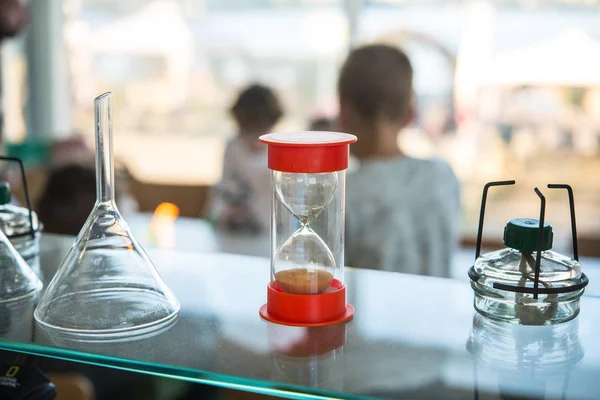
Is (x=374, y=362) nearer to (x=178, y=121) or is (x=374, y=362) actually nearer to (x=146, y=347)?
(x=146, y=347)

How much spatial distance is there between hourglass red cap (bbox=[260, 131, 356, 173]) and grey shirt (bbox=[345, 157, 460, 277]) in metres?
1.15

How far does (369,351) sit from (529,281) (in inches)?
6.3

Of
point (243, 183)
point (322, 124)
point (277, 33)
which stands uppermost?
point (277, 33)

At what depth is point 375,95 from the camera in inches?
71.0

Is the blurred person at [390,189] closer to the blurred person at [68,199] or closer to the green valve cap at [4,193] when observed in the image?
the blurred person at [68,199]

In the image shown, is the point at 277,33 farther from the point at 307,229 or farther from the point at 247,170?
the point at 307,229

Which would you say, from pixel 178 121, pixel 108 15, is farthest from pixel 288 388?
pixel 108 15

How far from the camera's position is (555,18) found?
385 cm

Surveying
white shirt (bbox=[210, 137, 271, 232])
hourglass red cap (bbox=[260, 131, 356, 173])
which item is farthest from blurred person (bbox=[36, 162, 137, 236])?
hourglass red cap (bbox=[260, 131, 356, 173])

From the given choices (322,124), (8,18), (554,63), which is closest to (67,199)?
(8,18)

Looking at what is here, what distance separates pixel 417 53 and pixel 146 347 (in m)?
3.62

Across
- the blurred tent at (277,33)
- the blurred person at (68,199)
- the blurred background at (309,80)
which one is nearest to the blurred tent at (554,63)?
the blurred background at (309,80)

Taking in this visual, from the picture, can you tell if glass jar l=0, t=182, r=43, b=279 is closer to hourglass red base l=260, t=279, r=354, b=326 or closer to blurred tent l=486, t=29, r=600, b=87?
hourglass red base l=260, t=279, r=354, b=326

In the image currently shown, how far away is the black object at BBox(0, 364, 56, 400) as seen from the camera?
2.19 feet
